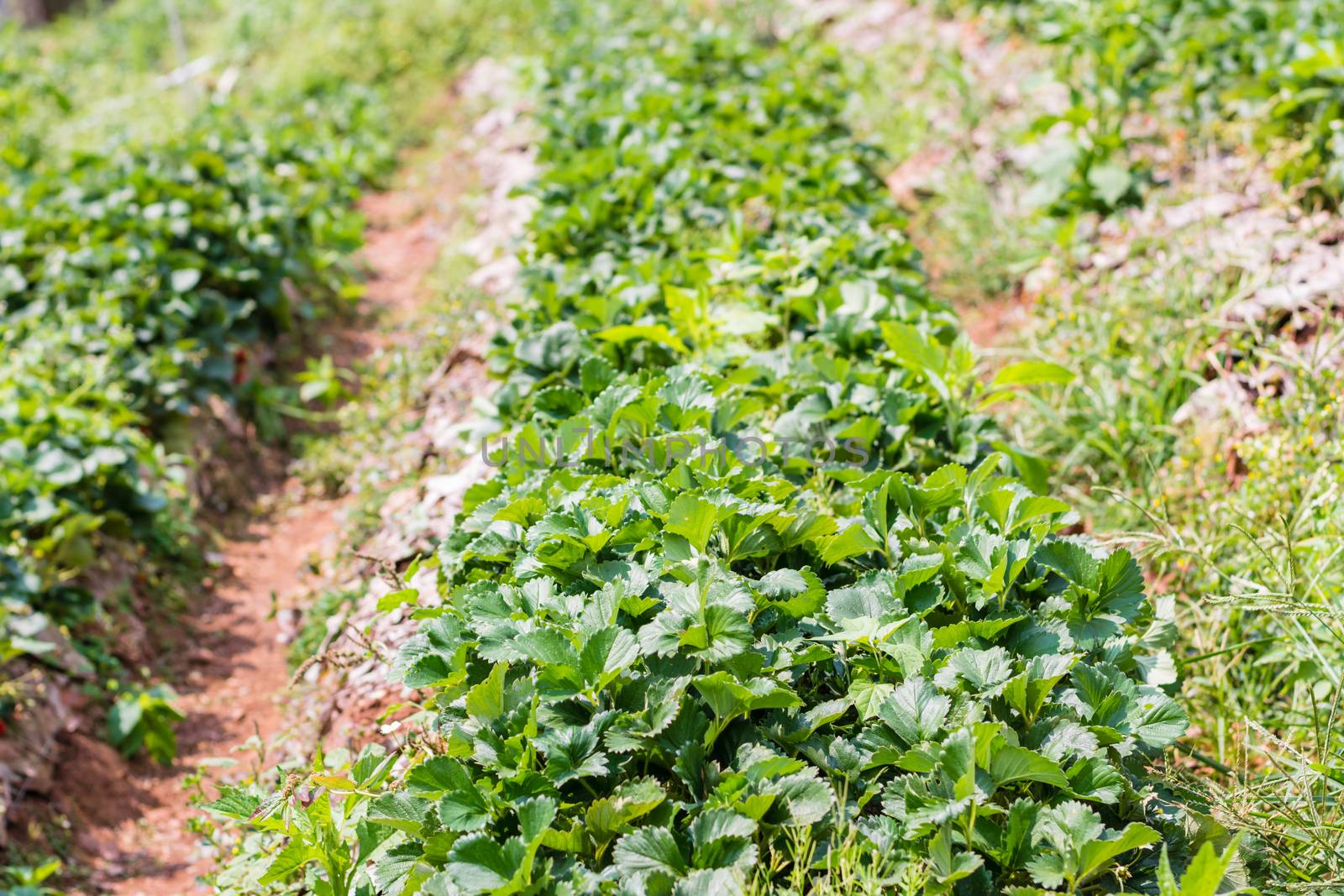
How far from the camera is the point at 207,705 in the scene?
13.7 ft

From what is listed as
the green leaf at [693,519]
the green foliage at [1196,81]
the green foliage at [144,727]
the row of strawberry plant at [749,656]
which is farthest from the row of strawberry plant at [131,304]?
Result: the green foliage at [1196,81]

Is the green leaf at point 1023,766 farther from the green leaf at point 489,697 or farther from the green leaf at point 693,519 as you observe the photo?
the green leaf at point 489,697

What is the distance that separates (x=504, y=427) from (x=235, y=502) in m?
2.70

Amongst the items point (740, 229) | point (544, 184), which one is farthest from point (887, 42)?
point (740, 229)

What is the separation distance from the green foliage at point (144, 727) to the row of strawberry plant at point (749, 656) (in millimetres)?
1309

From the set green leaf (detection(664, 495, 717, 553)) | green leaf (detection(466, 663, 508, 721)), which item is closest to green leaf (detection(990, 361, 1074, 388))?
green leaf (detection(664, 495, 717, 553))

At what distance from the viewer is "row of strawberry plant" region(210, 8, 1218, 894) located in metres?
1.77

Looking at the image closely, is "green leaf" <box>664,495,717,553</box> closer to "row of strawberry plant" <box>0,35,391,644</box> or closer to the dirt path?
the dirt path

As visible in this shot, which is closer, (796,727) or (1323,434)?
(796,727)

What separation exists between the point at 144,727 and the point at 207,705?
38cm

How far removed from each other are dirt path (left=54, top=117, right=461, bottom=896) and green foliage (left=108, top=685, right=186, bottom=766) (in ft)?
0.30

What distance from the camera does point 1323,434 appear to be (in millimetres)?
3404

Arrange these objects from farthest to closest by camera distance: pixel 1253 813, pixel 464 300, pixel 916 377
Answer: pixel 464 300 < pixel 916 377 < pixel 1253 813

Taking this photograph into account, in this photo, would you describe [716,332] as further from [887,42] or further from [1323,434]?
[887,42]
